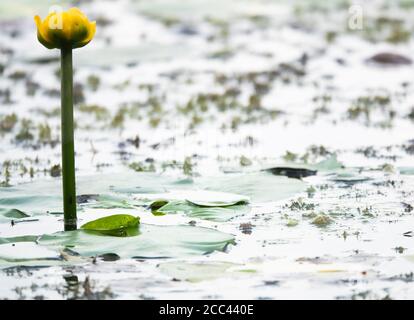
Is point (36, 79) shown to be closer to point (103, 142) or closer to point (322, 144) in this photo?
point (103, 142)

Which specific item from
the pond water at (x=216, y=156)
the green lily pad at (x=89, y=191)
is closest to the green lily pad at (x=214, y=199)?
the pond water at (x=216, y=156)

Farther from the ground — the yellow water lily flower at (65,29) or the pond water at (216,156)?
the yellow water lily flower at (65,29)

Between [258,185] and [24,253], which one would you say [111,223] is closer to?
[24,253]

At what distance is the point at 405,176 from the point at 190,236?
68.2 inches

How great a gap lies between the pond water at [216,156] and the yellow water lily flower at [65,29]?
714 mm

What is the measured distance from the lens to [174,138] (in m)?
6.20

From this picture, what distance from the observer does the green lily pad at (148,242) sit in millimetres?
3350

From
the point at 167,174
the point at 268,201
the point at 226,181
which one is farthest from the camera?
the point at 167,174

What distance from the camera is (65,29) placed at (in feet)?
11.6

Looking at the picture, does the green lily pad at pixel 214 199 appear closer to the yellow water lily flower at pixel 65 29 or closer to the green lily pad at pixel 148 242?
the green lily pad at pixel 148 242

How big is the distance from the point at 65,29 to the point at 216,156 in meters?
2.20

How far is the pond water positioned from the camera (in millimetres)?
3193

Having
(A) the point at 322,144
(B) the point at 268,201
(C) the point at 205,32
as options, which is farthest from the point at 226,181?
(C) the point at 205,32

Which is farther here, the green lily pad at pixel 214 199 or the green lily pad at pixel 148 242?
the green lily pad at pixel 214 199
